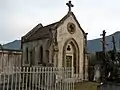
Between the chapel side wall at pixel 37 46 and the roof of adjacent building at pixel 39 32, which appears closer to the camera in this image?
the chapel side wall at pixel 37 46

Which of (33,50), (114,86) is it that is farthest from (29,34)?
(114,86)

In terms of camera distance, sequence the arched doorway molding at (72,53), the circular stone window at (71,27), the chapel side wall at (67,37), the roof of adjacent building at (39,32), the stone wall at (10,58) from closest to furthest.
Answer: the chapel side wall at (67,37) < the roof of adjacent building at (39,32) < the arched doorway molding at (72,53) < the circular stone window at (71,27) < the stone wall at (10,58)

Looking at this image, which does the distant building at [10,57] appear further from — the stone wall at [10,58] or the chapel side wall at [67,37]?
the chapel side wall at [67,37]

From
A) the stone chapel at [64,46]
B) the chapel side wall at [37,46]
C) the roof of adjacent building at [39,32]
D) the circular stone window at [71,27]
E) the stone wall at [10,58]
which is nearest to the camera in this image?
the stone chapel at [64,46]

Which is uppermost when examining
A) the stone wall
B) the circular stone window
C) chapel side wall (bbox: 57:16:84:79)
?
the circular stone window

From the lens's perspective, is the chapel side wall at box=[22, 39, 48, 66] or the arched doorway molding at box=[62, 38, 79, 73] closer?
the chapel side wall at box=[22, 39, 48, 66]

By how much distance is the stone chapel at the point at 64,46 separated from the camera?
23.2 m

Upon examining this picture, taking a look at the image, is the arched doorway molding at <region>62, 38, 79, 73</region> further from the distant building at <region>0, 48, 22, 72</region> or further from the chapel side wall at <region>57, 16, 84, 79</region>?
the distant building at <region>0, 48, 22, 72</region>

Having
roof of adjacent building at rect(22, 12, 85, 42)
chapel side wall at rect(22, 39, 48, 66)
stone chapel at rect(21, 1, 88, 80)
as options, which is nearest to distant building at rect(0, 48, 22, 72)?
chapel side wall at rect(22, 39, 48, 66)

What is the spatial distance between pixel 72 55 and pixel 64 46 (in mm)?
1706

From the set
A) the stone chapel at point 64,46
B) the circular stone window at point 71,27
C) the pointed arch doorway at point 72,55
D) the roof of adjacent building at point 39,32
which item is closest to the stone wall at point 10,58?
the roof of adjacent building at point 39,32

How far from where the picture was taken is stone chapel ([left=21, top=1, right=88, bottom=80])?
23.2 meters

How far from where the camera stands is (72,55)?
82.2 feet

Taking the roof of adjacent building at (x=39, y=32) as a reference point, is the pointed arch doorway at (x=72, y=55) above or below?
below
